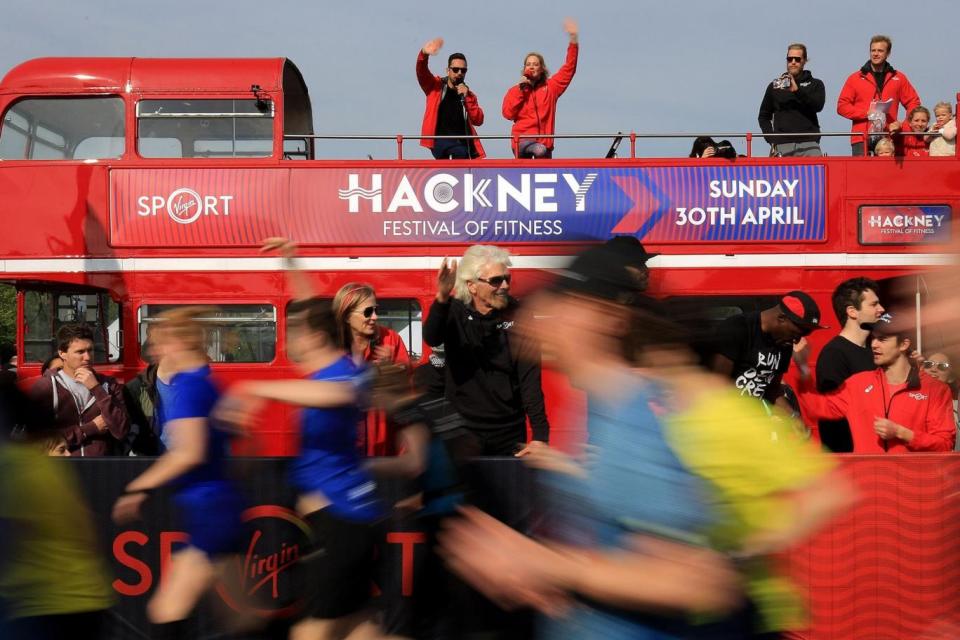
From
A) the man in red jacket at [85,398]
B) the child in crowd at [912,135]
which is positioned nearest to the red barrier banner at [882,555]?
the man in red jacket at [85,398]

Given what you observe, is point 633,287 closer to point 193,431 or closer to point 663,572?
point 663,572

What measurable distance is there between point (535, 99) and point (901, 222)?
3.87 meters

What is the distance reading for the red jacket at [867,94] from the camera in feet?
32.0

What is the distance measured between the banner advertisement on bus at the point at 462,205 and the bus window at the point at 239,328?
657mm

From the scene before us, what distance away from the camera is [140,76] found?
9414 millimetres

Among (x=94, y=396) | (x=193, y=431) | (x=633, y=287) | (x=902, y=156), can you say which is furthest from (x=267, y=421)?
(x=633, y=287)

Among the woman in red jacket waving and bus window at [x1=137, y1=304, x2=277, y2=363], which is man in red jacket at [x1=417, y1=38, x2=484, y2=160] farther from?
bus window at [x1=137, y1=304, x2=277, y2=363]

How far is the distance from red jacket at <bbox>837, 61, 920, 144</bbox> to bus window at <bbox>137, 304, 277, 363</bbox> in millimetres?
6316

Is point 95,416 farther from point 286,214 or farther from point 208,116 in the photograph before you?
point 208,116

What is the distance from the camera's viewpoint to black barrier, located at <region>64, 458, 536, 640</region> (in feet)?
15.1

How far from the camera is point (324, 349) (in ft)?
12.3

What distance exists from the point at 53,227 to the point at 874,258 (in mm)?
8113

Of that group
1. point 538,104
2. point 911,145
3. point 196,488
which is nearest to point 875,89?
point 911,145

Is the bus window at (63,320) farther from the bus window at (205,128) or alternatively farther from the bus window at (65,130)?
the bus window at (205,128)
